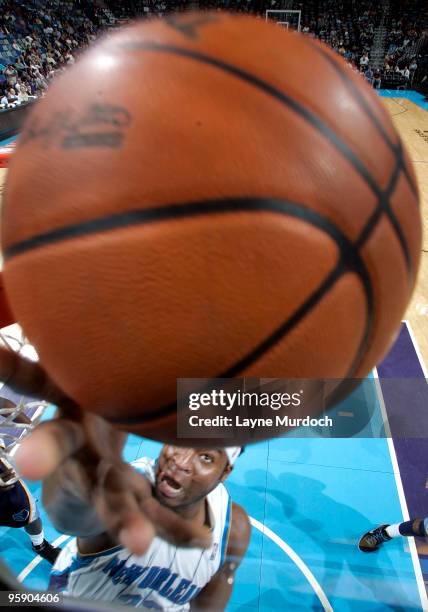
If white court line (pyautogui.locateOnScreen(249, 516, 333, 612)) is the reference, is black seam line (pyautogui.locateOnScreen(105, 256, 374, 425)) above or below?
above

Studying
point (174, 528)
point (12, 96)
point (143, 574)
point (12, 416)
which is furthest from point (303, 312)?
point (12, 96)

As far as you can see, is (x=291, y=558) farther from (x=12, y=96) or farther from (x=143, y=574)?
(x=12, y=96)

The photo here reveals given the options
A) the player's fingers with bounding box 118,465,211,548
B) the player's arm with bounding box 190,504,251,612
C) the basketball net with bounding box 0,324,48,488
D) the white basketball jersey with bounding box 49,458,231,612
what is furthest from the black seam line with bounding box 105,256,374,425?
the player's arm with bounding box 190,504,251,612

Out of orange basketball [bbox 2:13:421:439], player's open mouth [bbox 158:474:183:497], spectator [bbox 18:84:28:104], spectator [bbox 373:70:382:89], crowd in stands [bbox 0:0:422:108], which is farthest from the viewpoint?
spectator [bbox 373:70:382:89]

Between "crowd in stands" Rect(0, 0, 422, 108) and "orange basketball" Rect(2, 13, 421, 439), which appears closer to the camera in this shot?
"orange basketball" Rect(2, 13, 421, 439)

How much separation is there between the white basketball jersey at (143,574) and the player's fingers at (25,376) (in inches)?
21.8

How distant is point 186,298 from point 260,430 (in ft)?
0.91

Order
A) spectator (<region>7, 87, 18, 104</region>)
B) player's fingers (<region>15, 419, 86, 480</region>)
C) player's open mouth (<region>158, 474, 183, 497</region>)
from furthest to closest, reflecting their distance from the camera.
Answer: spectator (<region>7, 87, 18, 104</region>) < player's open mouth (<region>158, 474, 183, 497</region>) < player's fingers (<region>15, 419, 86, 480</region>)

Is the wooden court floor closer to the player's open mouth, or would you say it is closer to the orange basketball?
the orange basketball

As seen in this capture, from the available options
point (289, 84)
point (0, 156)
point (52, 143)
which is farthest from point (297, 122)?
point (0, 156)

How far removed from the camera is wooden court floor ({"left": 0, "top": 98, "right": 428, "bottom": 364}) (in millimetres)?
2949

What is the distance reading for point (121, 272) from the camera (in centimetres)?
50

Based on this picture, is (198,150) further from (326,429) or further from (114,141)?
(326,429)

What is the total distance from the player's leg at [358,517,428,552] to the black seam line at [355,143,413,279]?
4.84ft
